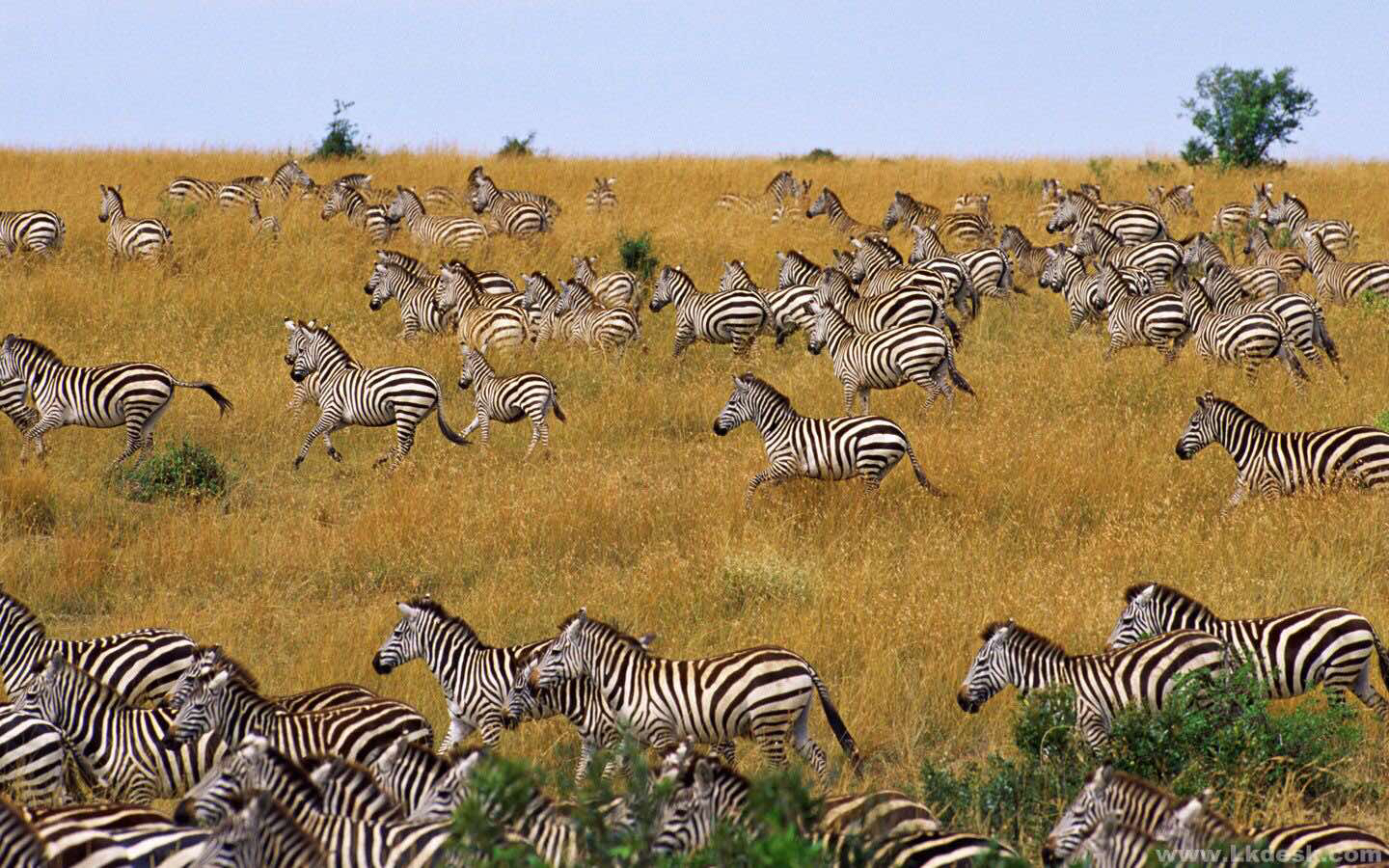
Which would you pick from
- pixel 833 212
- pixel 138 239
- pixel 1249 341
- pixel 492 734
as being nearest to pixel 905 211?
pixel 833 212

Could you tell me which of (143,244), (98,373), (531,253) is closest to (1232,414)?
(98,373)

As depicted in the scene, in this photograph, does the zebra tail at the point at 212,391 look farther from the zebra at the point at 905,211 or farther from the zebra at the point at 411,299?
the zebra at the point at 905,211

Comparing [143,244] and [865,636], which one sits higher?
[143,244]

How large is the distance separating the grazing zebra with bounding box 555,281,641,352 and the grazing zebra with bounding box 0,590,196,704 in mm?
8285

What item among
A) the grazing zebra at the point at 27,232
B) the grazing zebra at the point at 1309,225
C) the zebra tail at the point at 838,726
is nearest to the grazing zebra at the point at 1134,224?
the grazing zebra at the point at 1309,225

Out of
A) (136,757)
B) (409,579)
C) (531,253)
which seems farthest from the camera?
(531,253)

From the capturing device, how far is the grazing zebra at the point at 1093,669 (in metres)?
7.81

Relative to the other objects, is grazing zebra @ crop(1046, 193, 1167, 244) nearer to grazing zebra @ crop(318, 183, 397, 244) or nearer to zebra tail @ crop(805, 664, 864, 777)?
grazing zebra @ crop(318, 183, 397, 244)

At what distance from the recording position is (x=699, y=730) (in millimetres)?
7926

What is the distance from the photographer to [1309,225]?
21266mm

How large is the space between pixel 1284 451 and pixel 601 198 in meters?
14.9

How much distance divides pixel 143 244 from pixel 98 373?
612 centimetres

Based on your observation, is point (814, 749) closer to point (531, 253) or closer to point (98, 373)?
point (98, 373)

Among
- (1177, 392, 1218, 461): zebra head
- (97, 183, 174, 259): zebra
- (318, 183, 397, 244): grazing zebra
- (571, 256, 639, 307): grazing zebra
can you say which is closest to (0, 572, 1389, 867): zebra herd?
(1177, 392, 1218, 461): zebra head
